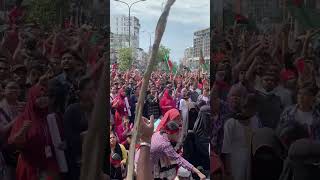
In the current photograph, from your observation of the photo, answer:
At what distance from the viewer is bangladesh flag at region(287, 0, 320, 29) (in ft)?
9.37

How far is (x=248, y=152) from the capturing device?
9.64ft

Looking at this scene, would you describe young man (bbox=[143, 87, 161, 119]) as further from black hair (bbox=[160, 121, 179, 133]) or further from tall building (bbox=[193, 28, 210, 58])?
black hair (bbox=[160, 121, 179, 133])

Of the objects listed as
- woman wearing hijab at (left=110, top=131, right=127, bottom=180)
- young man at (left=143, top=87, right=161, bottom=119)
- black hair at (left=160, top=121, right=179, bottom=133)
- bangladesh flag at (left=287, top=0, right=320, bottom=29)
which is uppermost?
bangladesh flag at (left=287, top=0, right=320, bottom=29)

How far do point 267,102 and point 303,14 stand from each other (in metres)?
0.61

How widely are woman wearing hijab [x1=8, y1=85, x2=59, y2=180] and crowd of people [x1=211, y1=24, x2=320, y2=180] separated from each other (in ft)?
3.51

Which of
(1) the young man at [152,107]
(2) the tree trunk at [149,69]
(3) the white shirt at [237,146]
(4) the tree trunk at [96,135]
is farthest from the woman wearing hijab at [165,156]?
(1) the young man at [152,107]

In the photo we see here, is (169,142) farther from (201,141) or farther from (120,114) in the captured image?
(120,114)

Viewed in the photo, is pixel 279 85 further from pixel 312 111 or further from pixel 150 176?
pixel 150 176

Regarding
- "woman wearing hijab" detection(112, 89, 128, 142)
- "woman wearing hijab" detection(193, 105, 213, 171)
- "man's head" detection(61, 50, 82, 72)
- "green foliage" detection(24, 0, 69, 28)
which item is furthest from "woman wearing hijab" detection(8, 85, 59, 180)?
"woman wearing hijab" detection(112, 89, 128, 142)

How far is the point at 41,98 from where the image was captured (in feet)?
9.24

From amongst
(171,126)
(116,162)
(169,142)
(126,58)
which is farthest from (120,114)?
(126,58)

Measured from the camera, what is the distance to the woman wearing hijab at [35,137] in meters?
2.82

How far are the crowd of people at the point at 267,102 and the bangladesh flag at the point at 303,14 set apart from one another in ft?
0.18

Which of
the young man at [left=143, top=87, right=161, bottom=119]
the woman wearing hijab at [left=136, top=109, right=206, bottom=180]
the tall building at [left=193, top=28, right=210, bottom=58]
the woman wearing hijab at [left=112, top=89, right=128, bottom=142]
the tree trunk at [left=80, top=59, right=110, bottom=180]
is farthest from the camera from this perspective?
the young man at [left=143, top=87, right=161, bottom=119]
